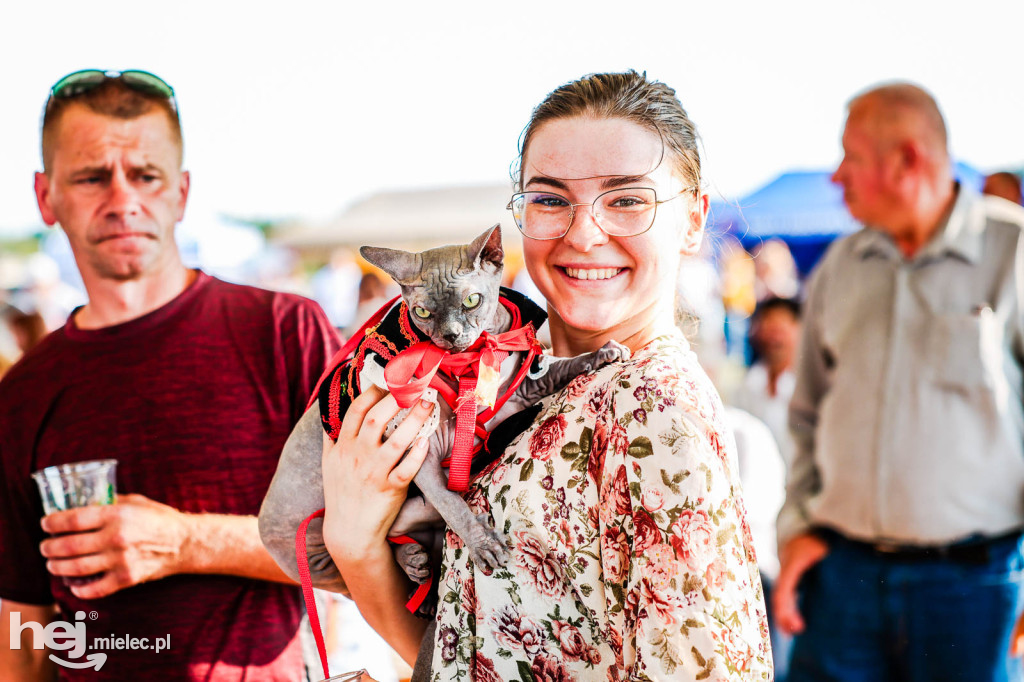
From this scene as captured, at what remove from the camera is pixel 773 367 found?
2.87 metres

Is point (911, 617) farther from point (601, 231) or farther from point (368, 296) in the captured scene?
point (368, 296)

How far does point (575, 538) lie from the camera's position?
0.85m

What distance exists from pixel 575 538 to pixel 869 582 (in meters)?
1.37

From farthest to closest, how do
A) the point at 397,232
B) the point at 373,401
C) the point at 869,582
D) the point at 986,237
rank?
1. the point at 397,232
2. the point at 869,582
3. the point at 986,237
4. the point at 373,401

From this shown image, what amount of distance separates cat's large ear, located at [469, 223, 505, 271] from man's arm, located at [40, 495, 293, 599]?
68cm

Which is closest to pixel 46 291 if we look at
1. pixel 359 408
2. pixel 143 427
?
pixel 143 427

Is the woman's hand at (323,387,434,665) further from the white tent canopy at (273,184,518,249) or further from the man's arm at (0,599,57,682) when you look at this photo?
the white tent canopy at (273,184,518,249)

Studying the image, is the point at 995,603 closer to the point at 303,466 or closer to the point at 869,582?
the point at 869,582

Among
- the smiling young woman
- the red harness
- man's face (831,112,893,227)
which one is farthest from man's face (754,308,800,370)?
the red harness

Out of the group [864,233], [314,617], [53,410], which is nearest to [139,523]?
[53,410]

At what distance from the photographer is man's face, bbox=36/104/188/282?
1312 millimetres

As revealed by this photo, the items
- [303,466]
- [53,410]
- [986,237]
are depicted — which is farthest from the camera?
[986,237]

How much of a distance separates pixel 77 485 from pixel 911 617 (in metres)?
1.90

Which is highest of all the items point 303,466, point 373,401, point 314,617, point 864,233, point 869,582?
point 864,233
